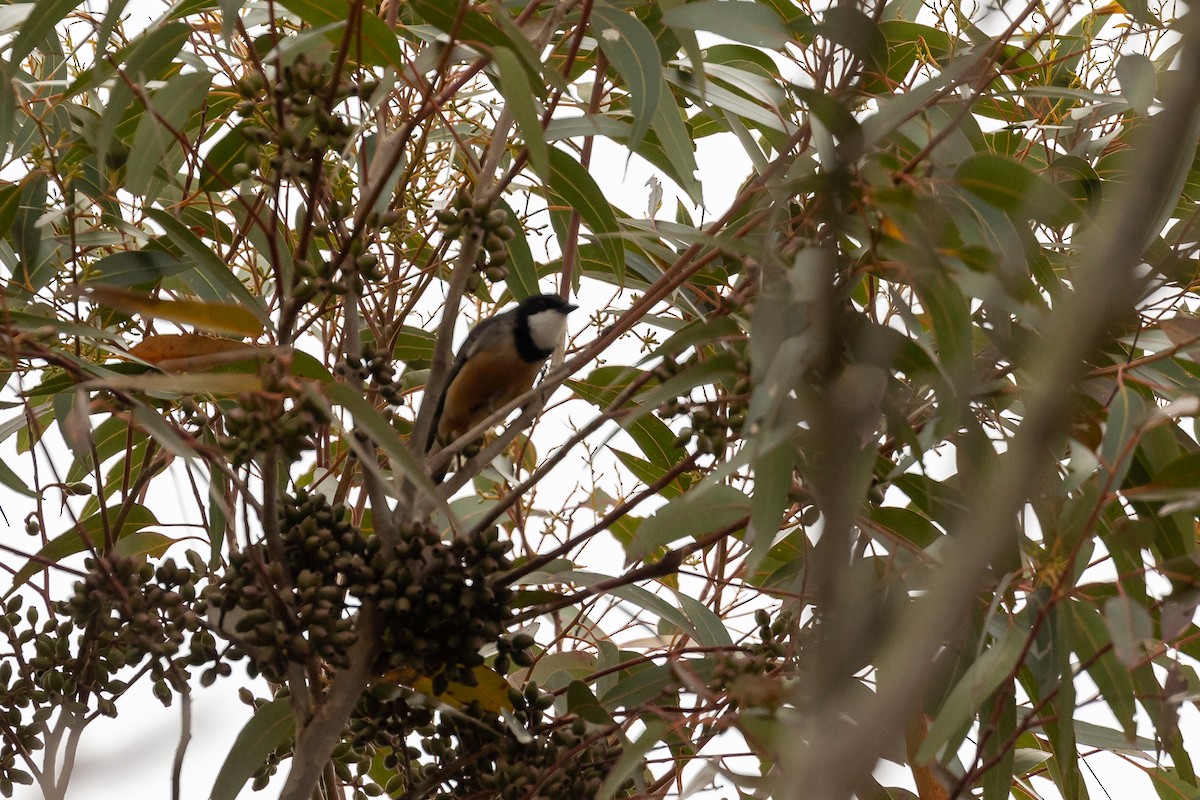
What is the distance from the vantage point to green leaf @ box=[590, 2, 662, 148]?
1721mm

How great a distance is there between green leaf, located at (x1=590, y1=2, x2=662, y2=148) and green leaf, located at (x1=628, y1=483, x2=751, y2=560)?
0.48m

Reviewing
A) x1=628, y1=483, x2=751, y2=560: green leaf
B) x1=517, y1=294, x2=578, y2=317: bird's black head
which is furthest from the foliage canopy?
x1=517, y1=294, x2=578, y2=317: bird's black head

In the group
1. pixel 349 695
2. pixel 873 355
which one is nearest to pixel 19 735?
pixel 349 695

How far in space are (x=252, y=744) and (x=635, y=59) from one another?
109 centimetres

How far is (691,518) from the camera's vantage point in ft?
5.49

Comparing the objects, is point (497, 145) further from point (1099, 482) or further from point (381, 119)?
point (1099, 482)

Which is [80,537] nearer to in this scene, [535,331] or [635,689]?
[635,689]

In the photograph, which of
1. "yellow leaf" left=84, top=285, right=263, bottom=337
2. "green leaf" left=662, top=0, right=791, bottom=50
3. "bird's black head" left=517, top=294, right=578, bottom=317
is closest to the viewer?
"yellow leaf" left=84, top=285, right=263, bottom=337

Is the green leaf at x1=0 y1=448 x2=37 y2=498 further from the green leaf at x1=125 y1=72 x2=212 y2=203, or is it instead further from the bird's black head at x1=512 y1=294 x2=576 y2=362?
the bird's black head at x1=512 y1=294 x2=576 y2=362

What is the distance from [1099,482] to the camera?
1.65 m

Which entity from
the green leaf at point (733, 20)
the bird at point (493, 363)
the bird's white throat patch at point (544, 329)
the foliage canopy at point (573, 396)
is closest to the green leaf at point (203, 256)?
the foliage canopy at point (573, 396)

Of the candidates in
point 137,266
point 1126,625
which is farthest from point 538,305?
point 1126,625

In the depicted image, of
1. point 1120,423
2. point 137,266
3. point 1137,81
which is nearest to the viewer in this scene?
point 1120,423

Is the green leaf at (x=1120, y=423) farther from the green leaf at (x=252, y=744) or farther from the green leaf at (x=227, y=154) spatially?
the green leaf at (x=227, y=154)
